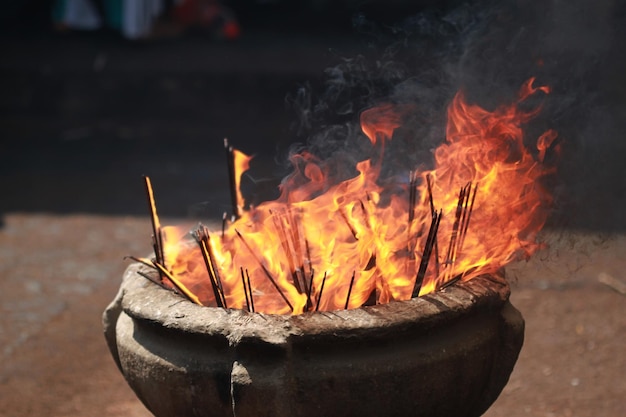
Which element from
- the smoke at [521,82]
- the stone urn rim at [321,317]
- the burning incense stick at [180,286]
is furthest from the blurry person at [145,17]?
the stone urn rim at [321,317]

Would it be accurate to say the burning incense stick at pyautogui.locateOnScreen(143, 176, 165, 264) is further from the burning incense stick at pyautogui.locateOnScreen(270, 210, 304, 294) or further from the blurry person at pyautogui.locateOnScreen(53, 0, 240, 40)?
the blurry person at pyautogui.locateOnScreen(53, 0, 240, 40)

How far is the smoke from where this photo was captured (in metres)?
4.00

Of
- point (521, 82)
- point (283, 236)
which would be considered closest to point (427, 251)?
point (283, 236)

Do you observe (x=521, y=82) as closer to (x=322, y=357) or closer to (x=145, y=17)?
(x=322, y=357)

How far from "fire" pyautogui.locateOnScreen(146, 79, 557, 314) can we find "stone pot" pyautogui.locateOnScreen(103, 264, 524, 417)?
0.24 metres

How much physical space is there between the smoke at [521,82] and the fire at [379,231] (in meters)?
0.28

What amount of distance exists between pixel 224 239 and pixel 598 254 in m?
3.50

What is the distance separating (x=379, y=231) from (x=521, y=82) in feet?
4.19

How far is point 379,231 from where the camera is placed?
331 centimetres

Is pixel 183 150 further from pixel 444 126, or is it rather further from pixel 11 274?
pixel 444 126

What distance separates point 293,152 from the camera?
3857 millimetres

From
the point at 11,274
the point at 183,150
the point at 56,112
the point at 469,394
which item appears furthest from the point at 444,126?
the point at 56,112

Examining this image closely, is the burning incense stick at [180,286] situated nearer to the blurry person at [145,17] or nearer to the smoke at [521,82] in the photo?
the smoke at [521,82]

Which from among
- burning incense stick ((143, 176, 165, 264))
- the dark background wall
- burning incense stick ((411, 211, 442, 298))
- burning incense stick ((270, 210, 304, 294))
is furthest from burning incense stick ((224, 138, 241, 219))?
the dark background wall
